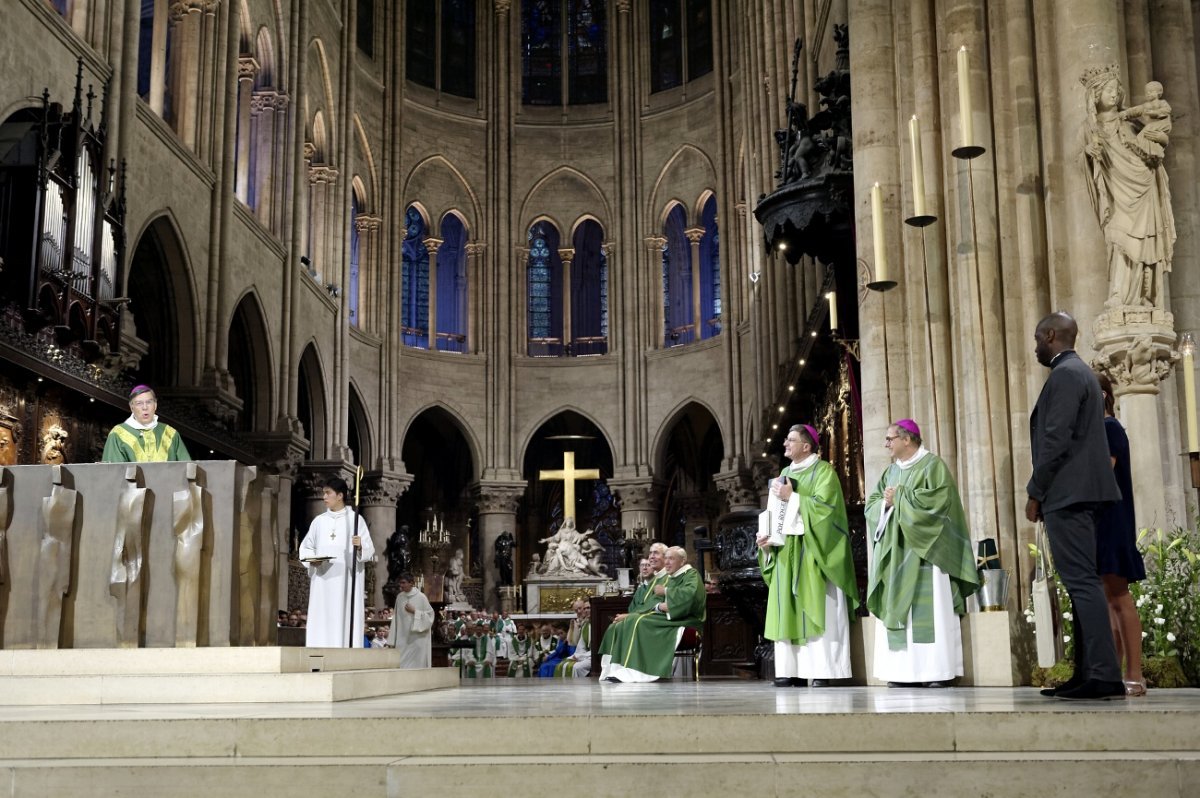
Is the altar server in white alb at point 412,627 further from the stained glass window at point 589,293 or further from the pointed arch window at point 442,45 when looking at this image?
the pointed arch window at point 442,45

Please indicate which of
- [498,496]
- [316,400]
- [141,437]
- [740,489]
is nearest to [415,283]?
[498,496]

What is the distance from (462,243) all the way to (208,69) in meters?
13.6

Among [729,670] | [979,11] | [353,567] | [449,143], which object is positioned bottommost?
[729,670]

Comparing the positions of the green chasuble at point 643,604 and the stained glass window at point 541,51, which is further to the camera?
the stained glass window at point 541,51

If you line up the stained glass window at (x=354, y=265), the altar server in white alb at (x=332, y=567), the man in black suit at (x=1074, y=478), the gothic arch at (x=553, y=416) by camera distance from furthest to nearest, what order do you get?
the gothic arch at (x=553, y=416), the stained glass window at (x=354, y=265), the altar server in white alb at (x=332, y=567), the man in black suit at (x=1074, y=478)

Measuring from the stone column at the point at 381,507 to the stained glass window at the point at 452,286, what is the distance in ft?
14.5

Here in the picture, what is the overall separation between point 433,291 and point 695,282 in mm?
6840

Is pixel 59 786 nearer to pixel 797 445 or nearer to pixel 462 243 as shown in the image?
pixel 797 445

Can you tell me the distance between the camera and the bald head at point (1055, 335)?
5797 mm

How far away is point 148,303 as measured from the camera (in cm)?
2200

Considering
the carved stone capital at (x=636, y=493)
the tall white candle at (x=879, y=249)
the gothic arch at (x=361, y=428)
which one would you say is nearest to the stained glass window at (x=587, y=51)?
the gothic arch at (x=361, y=428)

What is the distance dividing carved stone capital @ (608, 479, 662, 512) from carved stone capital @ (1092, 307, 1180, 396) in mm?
26210

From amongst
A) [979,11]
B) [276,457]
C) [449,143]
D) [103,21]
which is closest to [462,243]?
[449,143]

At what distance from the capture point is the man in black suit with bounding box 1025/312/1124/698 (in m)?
5.65
